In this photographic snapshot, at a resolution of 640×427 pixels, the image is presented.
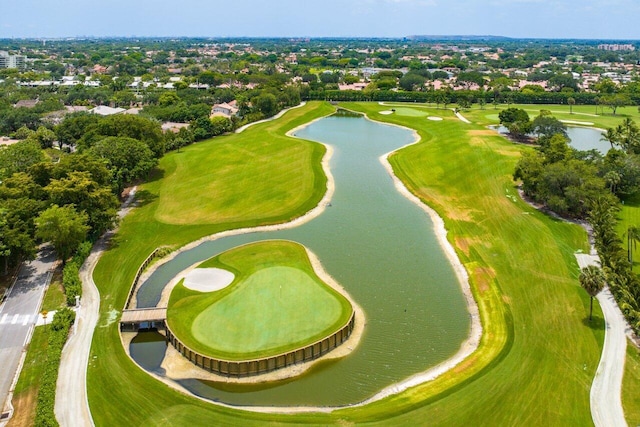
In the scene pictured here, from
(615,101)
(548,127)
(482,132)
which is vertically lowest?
(482,132)

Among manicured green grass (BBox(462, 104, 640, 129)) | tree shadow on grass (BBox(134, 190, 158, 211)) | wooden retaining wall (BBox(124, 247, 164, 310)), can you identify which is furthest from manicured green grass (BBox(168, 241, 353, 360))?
manicured green grass (BBox(462, 104, 640, 129))

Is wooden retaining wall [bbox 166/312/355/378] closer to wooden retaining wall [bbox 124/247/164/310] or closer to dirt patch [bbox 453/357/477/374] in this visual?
wooden retaining wall [bbox 124/247/164/310]

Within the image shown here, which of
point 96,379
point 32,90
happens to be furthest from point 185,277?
point 32,90

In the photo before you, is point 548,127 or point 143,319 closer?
point 143,319

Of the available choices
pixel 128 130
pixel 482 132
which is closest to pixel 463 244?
pixel 128 130

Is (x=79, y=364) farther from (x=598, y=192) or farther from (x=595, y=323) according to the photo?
A: (x=598, y=192)

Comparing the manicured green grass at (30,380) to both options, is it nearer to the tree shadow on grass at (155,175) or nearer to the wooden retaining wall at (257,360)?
the wooden retaining wall at (257,360)
